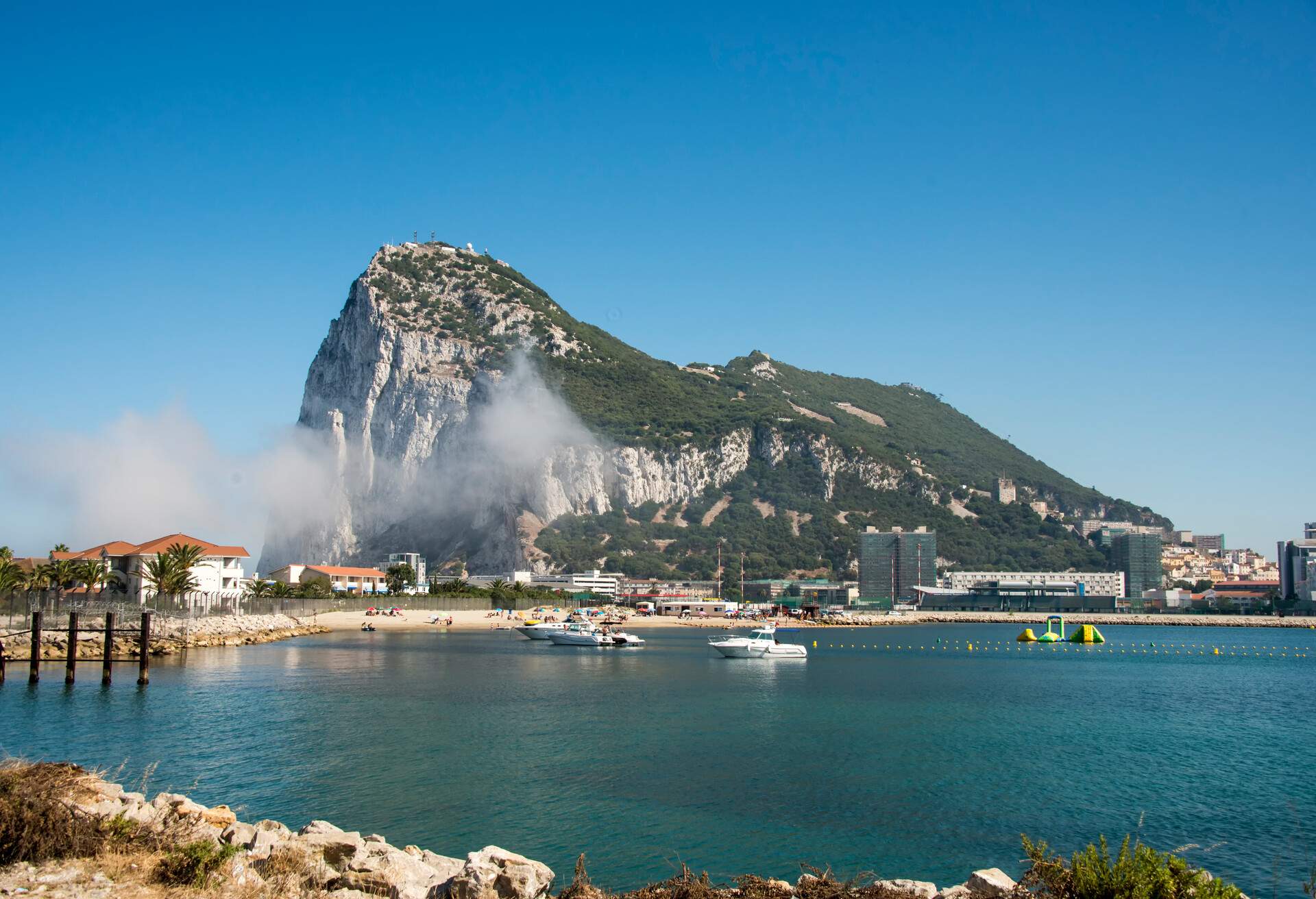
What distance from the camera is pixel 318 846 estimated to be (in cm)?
1426

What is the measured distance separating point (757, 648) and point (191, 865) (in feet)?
203

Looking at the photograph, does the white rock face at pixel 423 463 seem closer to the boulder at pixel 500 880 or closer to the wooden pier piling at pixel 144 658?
the wooden pier piling at pixel 144 658

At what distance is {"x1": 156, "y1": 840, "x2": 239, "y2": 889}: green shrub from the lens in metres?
12.1

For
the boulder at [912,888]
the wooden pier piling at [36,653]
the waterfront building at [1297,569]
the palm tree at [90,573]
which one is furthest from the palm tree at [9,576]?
the waterfront building at [1297,569]

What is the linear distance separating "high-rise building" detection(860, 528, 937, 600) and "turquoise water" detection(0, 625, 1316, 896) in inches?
5415

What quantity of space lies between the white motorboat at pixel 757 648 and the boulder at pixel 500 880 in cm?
5813

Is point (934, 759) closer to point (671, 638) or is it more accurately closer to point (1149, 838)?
point (1149, 838)

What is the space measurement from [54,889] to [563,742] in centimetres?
2104

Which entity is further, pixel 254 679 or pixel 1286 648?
pixel 1286 648

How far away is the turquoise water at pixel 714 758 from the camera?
20281 mm

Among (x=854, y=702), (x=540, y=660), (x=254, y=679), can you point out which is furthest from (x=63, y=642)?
(x=854, y=702)

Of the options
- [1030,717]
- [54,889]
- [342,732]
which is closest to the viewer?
[54,889]

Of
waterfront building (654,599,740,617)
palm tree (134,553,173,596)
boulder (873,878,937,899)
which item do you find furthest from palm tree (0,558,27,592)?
waterfront building (654,599,740,617)

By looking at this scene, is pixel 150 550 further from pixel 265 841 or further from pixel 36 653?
pixel 265 841
